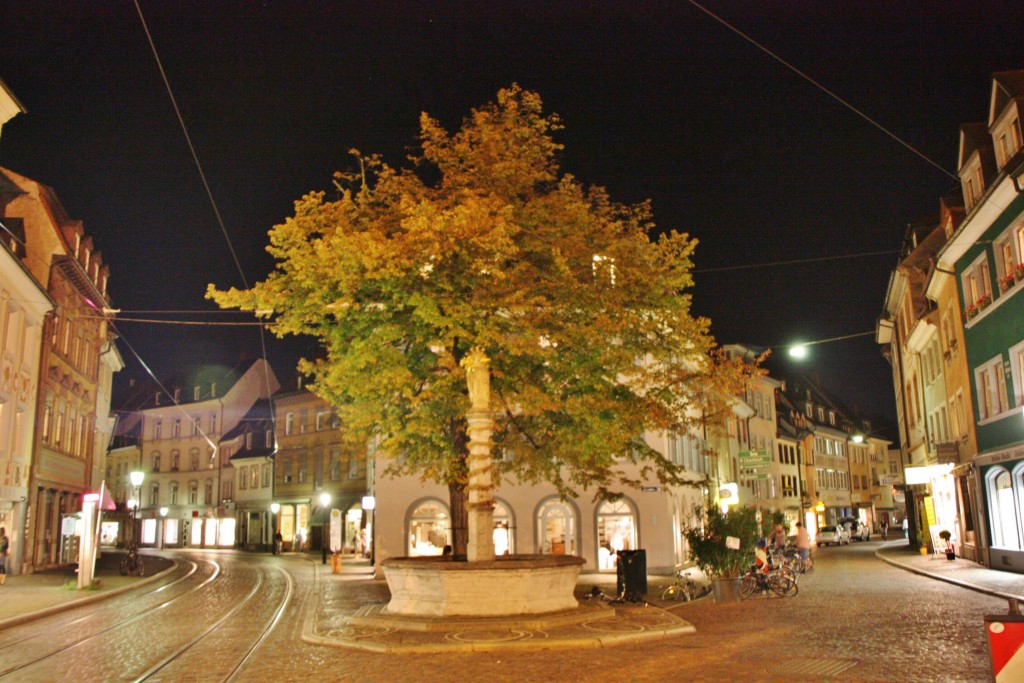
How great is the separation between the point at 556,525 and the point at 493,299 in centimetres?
1971

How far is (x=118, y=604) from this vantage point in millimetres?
23766

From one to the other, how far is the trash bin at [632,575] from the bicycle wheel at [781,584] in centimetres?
347

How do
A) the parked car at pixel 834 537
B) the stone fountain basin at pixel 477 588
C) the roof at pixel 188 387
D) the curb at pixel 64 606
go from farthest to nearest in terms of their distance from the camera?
1. the roof at pixel 188 387
2. the parked car at pixel 834 537
3. the curb at pixel 64 606
4. the stone fountain basin at pixel 477 588

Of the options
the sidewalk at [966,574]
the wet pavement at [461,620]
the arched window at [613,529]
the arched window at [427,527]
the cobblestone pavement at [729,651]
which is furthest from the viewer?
the arched window at [427,527]

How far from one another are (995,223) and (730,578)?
13149 mm

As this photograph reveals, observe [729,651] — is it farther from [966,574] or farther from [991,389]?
[991,389]

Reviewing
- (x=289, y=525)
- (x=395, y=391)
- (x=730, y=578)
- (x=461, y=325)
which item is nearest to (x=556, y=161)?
(x=461, y=325)

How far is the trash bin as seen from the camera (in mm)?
20438

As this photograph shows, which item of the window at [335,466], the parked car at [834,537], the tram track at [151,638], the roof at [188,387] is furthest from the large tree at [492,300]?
the roof at [188,387]

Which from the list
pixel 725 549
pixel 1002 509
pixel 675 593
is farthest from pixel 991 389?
pixel 675 593

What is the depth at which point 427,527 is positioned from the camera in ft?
118

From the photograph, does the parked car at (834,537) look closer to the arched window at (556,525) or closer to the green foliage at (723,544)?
the arched window at (556,525)

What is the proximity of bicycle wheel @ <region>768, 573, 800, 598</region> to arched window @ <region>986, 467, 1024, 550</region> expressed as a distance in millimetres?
8589

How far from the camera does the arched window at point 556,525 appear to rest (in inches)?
1368
